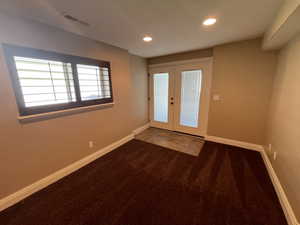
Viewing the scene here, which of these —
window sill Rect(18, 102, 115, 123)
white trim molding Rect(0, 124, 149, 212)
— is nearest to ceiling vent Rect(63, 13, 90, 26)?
window sill Rect(18, 102, 115, 123)

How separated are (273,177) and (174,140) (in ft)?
6.28

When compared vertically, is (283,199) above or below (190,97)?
below

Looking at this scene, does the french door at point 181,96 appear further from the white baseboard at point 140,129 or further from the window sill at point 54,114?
the window sill at point 54,114

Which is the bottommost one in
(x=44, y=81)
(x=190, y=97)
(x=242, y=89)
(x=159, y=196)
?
(x=159, y=196)

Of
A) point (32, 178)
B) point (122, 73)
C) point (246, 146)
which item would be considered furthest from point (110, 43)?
point (246, 146)

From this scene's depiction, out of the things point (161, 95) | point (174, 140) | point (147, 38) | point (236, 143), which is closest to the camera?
point (147, 38)

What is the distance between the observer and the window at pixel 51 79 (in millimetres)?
1508

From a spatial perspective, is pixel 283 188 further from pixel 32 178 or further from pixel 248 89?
pixel 32 178

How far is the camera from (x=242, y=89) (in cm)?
263

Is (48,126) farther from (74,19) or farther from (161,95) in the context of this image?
(161,95)

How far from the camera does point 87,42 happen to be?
2.19m

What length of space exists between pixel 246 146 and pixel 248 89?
1288 millimetres

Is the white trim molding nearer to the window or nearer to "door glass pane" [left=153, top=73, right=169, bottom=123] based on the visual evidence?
the window

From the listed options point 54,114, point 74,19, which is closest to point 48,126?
point 54,114
